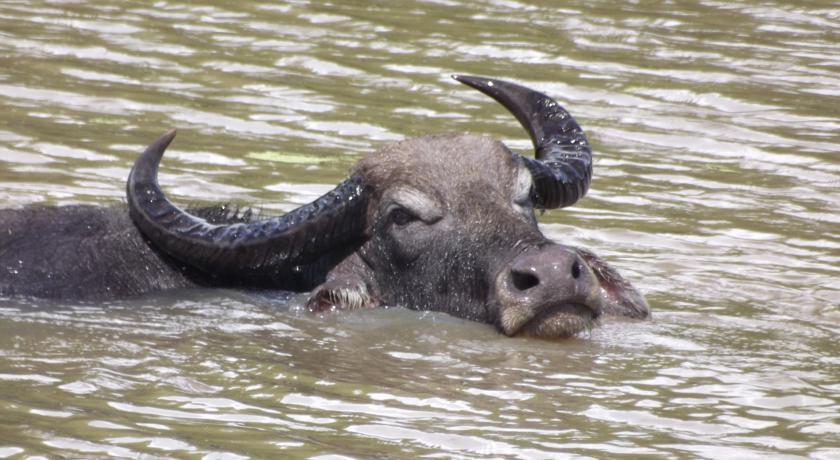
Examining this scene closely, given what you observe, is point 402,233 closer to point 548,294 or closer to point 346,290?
point 346,290

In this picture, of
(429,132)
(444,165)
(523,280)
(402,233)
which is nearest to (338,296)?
(402,233)

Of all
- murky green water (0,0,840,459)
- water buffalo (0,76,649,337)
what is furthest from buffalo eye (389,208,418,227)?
murky green water (0,0,840,459)

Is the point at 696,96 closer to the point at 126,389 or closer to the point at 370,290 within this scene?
the point at 370,290

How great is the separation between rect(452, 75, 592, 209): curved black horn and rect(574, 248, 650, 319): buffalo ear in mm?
377

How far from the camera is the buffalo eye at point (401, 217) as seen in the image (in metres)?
8.87

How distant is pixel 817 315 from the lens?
8.83 m

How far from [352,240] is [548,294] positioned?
1554mm

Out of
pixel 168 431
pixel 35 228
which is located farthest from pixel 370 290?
pixel 168 431

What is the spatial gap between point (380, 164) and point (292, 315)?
99 centimetres

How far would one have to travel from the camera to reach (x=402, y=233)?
8.88 metres

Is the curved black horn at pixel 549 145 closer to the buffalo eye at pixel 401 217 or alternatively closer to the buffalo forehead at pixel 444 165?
the buffalo forehead at pixel 444 165

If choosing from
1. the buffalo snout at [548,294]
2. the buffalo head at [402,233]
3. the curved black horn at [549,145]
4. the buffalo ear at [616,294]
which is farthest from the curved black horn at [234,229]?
the buffalo ear at [616,294]

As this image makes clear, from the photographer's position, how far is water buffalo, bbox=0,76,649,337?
8.65 metres

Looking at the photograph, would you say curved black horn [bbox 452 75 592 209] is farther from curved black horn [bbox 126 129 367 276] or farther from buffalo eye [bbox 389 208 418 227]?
curved black horn [bbox 126 129 367 276]
